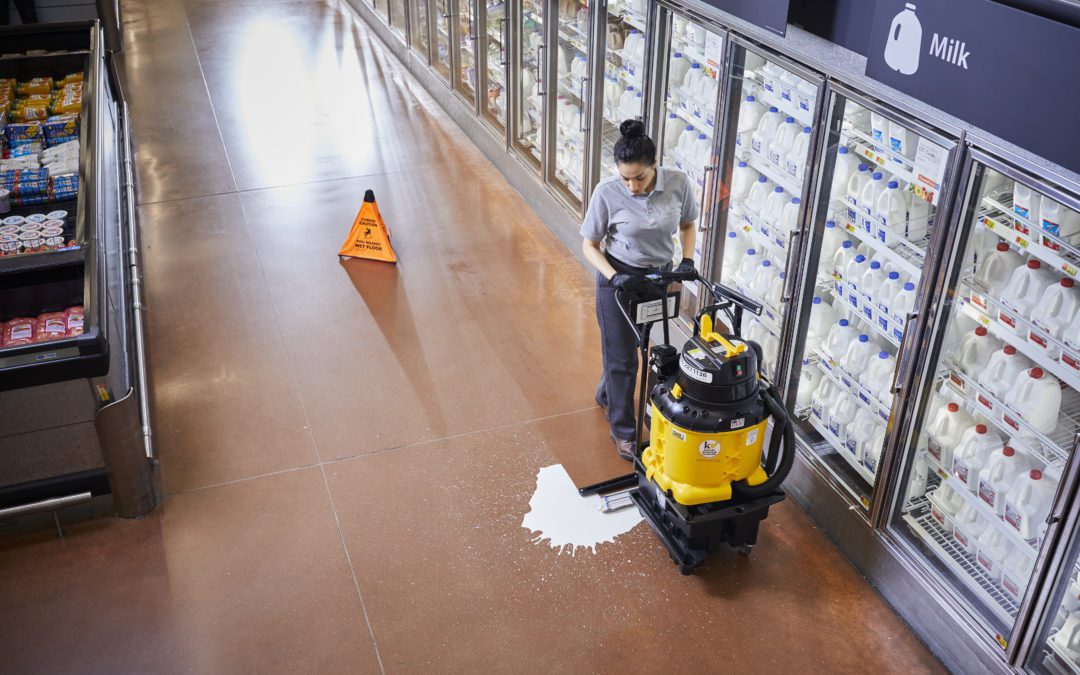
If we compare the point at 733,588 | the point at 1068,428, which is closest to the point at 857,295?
the point at 1068,428

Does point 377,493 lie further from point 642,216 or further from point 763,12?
point 763,12

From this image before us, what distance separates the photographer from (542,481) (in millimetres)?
5109

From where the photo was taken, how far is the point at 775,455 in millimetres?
Result: 4445

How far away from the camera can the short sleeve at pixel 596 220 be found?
464cm

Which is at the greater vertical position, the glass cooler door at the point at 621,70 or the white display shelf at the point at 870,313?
the glass cooler door at the point at 621,70

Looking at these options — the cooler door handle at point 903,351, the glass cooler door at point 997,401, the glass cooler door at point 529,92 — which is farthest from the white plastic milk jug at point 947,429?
the glass cooler door at point 529,92

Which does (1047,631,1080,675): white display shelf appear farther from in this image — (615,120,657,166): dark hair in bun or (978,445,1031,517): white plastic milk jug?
(615,120,657,166): dark hair in bun

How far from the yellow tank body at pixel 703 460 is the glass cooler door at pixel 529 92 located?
4046 millimetres

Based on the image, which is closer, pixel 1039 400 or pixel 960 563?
pixel 1039 400

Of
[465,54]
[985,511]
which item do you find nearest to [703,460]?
[985,511]

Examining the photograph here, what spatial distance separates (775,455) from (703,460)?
1.55ft

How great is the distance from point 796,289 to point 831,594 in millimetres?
1448

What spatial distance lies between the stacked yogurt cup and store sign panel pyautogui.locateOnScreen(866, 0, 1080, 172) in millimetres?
4271

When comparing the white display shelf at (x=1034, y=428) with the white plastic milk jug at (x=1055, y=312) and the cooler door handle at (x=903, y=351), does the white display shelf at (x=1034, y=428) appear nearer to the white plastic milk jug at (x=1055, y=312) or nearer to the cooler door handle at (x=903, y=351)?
the cooler door handle at (x=903, y=351)
